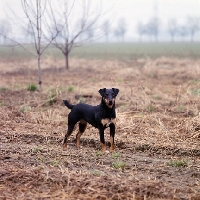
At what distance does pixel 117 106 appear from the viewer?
40.8ft

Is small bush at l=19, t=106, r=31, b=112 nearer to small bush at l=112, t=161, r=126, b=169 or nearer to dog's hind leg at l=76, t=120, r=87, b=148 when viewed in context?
dog's hind leg at l=76, t=120, r=87, b=148

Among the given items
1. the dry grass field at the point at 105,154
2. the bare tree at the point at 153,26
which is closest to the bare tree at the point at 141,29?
the bare tree at the point at 153,26

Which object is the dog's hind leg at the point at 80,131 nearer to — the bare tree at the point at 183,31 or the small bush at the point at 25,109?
the small bush at the point at 25,109

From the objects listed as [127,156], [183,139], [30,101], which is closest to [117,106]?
[30,101]

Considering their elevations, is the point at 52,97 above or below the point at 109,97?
below

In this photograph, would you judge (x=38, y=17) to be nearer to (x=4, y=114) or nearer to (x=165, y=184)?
(x=4, y=114)

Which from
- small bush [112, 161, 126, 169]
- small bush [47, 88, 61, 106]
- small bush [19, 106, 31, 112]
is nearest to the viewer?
small bush [112, 161, 126, 169]

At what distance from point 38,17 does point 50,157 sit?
8361 mm

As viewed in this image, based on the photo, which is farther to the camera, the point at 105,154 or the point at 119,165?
the point at 105,154

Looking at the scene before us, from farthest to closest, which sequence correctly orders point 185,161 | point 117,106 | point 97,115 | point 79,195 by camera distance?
point 117,106 → point 97,115 → point 185,161 → point 79,195

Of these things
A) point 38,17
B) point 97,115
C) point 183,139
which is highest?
point 38,17

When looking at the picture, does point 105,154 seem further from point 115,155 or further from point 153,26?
point 153,26

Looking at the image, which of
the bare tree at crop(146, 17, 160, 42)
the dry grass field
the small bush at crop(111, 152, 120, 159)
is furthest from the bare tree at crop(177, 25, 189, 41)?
the small bush at crop(111, 152, 120, 159)

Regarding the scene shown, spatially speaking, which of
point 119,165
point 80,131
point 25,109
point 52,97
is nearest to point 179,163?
point 119,165
